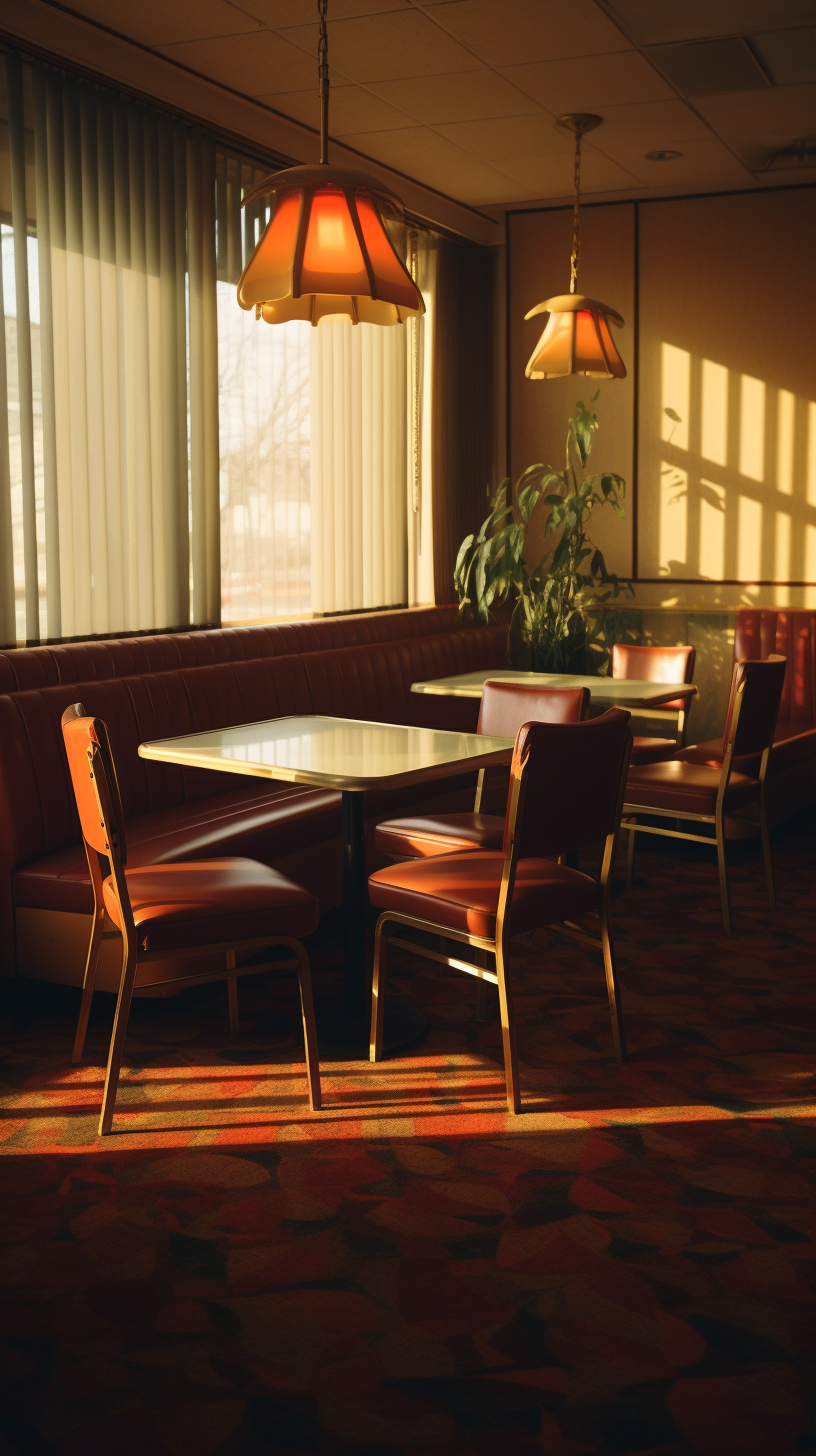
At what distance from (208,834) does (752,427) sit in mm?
4619

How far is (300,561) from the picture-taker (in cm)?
635

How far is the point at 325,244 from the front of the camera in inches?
114

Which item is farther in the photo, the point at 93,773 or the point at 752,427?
the point at 752,427

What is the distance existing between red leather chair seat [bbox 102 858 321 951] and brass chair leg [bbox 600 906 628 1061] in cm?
81

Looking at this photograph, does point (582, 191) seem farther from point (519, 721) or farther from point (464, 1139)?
point (464, 1139)

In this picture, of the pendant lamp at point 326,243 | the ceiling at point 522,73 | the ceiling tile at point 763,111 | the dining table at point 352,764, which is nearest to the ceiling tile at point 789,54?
the ceiling at point 522,73

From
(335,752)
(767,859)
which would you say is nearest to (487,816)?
(335,752)

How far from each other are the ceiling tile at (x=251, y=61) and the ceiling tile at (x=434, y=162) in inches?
30.0

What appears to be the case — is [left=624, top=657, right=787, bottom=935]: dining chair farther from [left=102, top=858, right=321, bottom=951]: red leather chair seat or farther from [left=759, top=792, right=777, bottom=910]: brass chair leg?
[left=102, top=858, right=321, bottom=951]: red leather chair seat

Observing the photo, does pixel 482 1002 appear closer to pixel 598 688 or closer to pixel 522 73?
pixel 598 688

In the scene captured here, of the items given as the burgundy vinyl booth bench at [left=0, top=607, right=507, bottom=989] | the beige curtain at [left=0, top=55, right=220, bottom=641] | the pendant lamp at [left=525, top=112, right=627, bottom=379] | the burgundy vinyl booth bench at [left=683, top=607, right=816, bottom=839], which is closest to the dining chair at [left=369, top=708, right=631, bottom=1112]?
the burgundy vinyl booth bench at [left=0, top=607, right=507, bottom=989]

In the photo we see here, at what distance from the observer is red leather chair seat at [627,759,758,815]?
4.83 meters

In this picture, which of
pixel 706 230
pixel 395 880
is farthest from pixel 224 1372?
pixel 706 230

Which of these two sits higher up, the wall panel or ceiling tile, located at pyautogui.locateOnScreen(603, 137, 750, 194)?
ceiling tile, located at pyautogui.locateOnScreen(603, 137, 750, 194)
